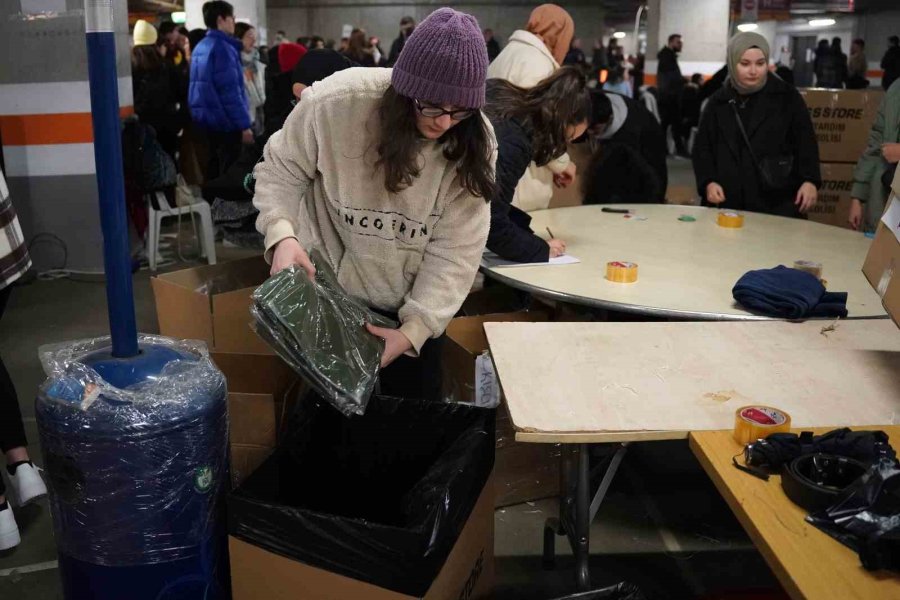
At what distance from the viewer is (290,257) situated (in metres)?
1.73

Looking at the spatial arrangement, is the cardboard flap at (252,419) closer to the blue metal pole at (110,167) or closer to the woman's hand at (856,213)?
the blue metal pole at (110,167)

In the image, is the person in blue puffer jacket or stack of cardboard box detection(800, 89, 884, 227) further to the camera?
the person in blue puffer jacket

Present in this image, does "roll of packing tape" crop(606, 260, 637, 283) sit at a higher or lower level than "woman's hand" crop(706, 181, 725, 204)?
lower

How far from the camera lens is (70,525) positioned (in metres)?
1.54

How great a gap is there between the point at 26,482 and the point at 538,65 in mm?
2495

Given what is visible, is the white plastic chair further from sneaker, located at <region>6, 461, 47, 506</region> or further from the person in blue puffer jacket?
sneaker, located at <region>6, 461, 47, 506</region>

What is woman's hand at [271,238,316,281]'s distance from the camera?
171 centimetres

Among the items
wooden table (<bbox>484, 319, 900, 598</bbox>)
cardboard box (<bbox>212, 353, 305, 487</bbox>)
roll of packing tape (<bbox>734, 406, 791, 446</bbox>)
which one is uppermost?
roll of packing tape (<bbox>734, 406, 791, 446</bbox>)

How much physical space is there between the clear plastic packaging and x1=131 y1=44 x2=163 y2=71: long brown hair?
15.5 ft

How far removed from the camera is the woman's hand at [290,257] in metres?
1.71

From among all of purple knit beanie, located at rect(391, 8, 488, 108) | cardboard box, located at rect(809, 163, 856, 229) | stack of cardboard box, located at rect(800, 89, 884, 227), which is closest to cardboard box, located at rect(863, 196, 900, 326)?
purple knit beanie, located at rect(391, 8, 488, 108)

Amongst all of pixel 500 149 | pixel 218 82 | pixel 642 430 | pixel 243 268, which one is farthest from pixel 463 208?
pixel 218 82

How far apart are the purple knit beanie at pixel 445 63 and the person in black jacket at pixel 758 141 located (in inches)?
87.6

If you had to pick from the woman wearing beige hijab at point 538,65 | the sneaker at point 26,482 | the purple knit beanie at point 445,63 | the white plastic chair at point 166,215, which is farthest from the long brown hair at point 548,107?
the white plastic chair at point 166,215
